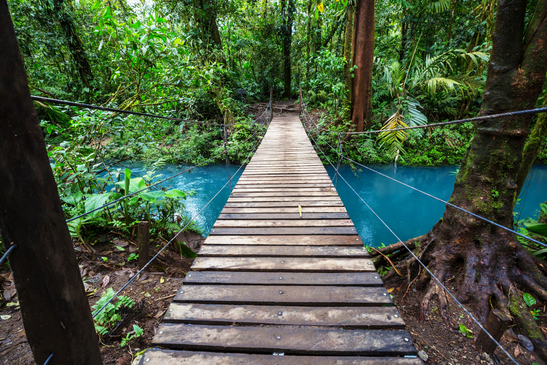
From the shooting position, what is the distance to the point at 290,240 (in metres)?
1.76

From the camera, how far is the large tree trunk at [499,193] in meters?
1.65

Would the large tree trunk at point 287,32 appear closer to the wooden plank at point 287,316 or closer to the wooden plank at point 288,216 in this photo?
the wooden plank at point 288,216

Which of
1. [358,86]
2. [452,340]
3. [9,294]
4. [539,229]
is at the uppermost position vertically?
[358,86]

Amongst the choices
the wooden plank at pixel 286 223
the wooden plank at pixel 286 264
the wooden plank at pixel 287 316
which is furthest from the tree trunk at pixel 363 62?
the wooden plank at pixel 287 316

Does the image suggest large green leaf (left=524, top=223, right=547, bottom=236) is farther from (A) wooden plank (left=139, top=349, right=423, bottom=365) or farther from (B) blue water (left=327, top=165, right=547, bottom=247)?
(A) wooden plank (left=139, top=349, right=423, bottom=365)

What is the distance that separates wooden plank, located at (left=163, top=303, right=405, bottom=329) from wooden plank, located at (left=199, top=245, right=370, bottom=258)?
422mm

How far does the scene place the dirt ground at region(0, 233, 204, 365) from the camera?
133 cm

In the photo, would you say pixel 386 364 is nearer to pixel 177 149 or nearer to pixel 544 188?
pixel 177 149

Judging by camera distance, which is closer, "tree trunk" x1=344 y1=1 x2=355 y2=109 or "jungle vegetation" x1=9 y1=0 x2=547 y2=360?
"jungle vegetation" x1=9 y1=0 x2=547 y2=360

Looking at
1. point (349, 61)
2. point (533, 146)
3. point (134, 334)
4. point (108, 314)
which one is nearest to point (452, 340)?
point (533, 146)

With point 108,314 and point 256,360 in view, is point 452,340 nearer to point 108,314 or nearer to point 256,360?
point 256,360

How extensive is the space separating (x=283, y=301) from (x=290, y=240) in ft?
1.88

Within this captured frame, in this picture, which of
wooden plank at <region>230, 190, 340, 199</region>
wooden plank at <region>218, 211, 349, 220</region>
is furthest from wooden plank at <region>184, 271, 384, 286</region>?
wooden plank at <region>230, 190, 340, 199</region>

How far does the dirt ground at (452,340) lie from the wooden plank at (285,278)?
0.89 m
